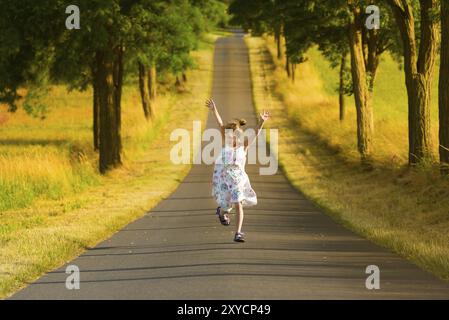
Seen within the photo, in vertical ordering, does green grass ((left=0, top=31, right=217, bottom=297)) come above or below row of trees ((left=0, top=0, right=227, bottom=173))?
below

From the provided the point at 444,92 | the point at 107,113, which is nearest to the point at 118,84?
the point at 107,113

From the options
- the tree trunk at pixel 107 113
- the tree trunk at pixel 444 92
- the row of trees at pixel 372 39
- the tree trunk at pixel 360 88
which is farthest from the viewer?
the tree trunk at pixel 107 113

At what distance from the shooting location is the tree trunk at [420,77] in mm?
25734

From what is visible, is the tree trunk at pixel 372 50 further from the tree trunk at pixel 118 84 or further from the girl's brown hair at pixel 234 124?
the girl's brown hair at pixel 234 124

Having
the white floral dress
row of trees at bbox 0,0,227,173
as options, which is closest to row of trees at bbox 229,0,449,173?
row of trees at bbox 0,0,227,173

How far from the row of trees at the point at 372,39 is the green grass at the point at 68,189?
6652 mm

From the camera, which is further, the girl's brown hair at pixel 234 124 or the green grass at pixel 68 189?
the green grass at pixel 68 189

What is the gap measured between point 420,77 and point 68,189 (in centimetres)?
1011

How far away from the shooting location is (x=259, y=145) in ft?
158

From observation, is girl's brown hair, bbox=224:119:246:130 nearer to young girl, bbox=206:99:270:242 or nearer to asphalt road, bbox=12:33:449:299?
young girl, bbox=206:99:270:242

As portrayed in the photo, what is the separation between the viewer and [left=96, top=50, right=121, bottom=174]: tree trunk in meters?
35.5

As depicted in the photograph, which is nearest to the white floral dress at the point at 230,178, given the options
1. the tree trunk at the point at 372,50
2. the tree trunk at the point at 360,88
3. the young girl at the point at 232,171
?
the young girl at the point at 232,171

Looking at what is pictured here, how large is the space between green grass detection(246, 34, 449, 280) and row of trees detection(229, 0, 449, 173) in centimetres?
97

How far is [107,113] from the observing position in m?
35.7
